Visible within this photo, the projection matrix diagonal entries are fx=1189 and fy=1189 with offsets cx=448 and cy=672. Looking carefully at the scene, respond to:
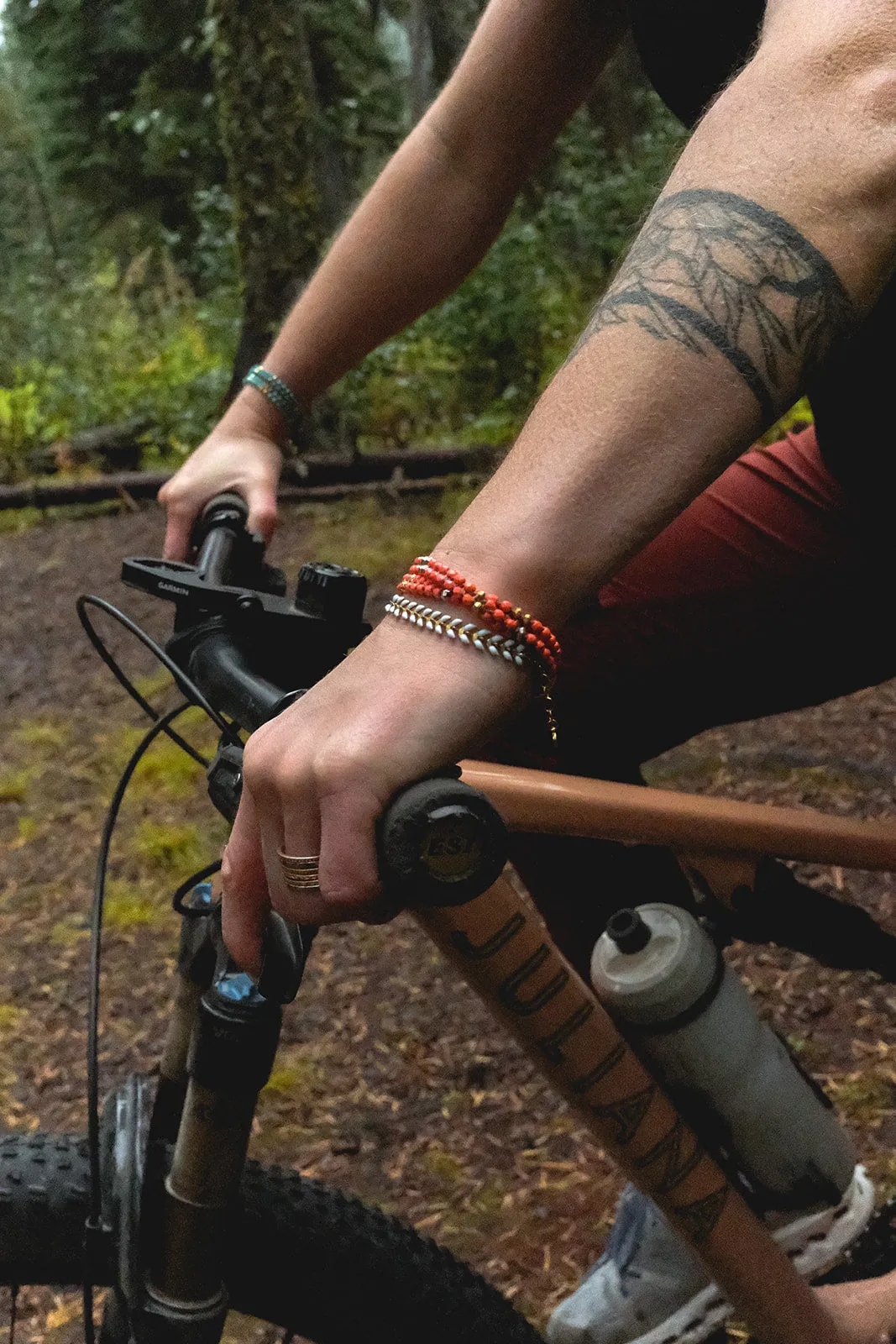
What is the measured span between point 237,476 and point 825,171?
96 cm

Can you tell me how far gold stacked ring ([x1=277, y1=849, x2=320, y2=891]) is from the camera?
2.98ft

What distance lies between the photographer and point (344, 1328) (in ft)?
4.90

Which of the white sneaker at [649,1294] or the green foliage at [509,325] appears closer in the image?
the white sneaker at [649,1294]

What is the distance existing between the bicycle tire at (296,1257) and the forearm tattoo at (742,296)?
1.11 metres

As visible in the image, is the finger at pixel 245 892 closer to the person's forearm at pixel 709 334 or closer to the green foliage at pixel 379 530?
the person's forearm at pixel 709 334

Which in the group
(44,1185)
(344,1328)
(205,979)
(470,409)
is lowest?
(470,409)

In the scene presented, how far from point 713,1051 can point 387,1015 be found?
1.94m

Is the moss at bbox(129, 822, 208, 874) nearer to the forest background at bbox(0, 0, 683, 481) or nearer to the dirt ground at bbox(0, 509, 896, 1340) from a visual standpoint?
the dirt ground at bbox(0, 509, 896, 1340)

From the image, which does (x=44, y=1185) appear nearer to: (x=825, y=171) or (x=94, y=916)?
(x=94, y=916)

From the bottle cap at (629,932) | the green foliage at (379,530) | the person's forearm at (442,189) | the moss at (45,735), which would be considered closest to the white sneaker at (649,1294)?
the bottle cap at (629,932)

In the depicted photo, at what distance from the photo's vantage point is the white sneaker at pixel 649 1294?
177cm

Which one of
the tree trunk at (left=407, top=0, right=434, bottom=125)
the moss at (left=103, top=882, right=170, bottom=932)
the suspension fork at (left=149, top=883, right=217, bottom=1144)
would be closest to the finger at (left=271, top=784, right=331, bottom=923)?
the suspension fork at (left=149, top=883, right=217, bottom=1144)

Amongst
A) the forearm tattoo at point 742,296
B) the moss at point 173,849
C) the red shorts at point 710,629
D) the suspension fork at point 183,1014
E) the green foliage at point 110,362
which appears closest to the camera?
the forearm tattoo at point 742,296

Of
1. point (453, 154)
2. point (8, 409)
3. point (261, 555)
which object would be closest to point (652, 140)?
point (8, 409)
